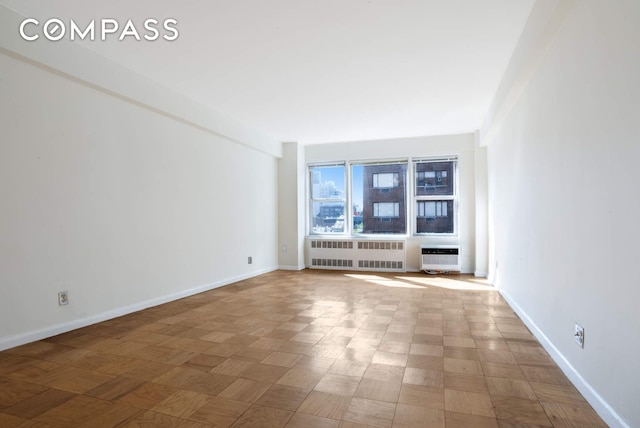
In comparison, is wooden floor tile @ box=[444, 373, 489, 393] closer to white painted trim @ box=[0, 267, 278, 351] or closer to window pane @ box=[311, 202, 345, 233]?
white painted trim @ box=[0, 267, 278, 351]

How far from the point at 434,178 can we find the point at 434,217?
28.8 inches

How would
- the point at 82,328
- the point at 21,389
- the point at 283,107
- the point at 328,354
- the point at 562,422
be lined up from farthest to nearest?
the point at 283,107, the point at 82,328, the point at 328,354, the point at 21,389, the point at 562,422

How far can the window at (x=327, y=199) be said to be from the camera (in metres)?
7.28

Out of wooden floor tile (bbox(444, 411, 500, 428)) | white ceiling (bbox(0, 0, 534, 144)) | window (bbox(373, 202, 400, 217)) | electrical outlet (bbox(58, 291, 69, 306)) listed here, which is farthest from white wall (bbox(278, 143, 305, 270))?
wooden floor tile (bbox(444, 411, 500, 428))

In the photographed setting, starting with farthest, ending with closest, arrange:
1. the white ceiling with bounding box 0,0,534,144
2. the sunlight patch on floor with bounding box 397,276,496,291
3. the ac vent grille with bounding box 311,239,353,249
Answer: the ac vent grille with bounding box 311,239,353,249
the sunlight patch on floor with bounding box 397,276,496,291
the white ceiling with bounding box 0,0,534,144

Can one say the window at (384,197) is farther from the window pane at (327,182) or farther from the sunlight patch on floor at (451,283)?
the sunlight patch on floor at (451,283)

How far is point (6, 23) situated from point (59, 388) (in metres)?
2.62

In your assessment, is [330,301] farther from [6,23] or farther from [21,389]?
[6,23]

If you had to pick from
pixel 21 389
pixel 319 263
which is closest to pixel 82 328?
pixel 21 389

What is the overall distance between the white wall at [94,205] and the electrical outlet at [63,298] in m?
0.04

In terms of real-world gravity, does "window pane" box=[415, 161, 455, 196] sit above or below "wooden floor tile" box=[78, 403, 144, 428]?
above

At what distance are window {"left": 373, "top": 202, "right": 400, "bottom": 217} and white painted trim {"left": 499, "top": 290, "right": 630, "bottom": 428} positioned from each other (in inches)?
152

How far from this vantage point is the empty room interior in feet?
5.92

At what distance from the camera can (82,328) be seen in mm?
3221
